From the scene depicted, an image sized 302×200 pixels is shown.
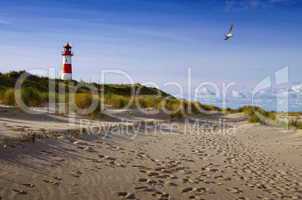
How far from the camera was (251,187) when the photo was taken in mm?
6293

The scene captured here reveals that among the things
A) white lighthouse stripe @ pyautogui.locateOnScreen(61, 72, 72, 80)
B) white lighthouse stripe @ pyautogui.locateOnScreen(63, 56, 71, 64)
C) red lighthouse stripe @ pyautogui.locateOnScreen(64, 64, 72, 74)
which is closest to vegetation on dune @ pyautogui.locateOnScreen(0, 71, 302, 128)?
red lighthouse stripe @ pyautogui.locateOnScreen(64, 64, 72, 74)

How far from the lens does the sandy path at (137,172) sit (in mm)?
5062

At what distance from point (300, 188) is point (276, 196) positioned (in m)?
0.95

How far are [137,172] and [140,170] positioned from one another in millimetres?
159

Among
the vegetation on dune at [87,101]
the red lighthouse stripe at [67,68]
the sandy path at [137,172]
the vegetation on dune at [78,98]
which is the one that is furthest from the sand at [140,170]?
the red lighthouse stripe at [67,68]

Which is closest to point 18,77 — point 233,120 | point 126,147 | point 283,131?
point 233,120

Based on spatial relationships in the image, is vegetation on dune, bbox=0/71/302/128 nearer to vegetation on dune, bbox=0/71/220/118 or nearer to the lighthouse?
vegetation on dune, bbox=0/71/220/118

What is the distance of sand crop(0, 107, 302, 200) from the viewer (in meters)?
5.09

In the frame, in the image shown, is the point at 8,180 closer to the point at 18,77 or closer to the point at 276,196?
the point at 276,196

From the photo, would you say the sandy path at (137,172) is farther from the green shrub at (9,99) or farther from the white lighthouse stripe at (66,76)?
the white lighthouse stripe at (66,76)

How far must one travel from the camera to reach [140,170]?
21.2 feet

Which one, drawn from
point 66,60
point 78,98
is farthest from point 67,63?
point 78,98

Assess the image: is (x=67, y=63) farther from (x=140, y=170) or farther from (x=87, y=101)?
(x=140, y=170)

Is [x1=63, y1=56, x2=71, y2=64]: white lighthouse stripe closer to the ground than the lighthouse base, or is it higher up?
higher up
